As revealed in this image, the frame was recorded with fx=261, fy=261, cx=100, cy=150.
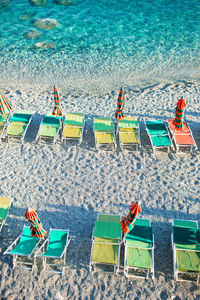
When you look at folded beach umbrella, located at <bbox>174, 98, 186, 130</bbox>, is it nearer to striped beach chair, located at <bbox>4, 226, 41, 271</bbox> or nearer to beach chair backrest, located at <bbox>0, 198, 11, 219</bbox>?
striped beach chair, located at <bbox>4, 226, 41, 271</bbox>

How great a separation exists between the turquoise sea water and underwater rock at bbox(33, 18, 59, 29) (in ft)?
1.37

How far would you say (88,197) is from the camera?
811 centimetres

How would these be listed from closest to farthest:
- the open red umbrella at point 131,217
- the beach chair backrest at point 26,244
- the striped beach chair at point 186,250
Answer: the open red umbrella at point 131,217 → the striped beach chair at point 186,250 → the beach chair backrest at point 26,244

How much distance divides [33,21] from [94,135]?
1493 centimetres

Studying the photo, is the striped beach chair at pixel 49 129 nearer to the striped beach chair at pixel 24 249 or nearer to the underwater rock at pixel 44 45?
the striped beach chair at pixel 24 249

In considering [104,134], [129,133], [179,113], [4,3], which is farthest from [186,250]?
[4,3]

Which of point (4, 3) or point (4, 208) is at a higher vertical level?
point (4, 3)

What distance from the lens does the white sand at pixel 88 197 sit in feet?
20.3

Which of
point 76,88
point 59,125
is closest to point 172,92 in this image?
point 76,88

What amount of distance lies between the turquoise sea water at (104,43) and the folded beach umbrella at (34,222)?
9178mm

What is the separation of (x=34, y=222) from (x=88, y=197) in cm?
233

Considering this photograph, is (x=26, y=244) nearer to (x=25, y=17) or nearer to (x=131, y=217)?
(x=131, y=217)

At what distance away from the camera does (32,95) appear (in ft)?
42.0

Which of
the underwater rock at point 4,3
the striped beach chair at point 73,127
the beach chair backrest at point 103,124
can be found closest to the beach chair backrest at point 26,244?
the striped beach chair at point 73,127
